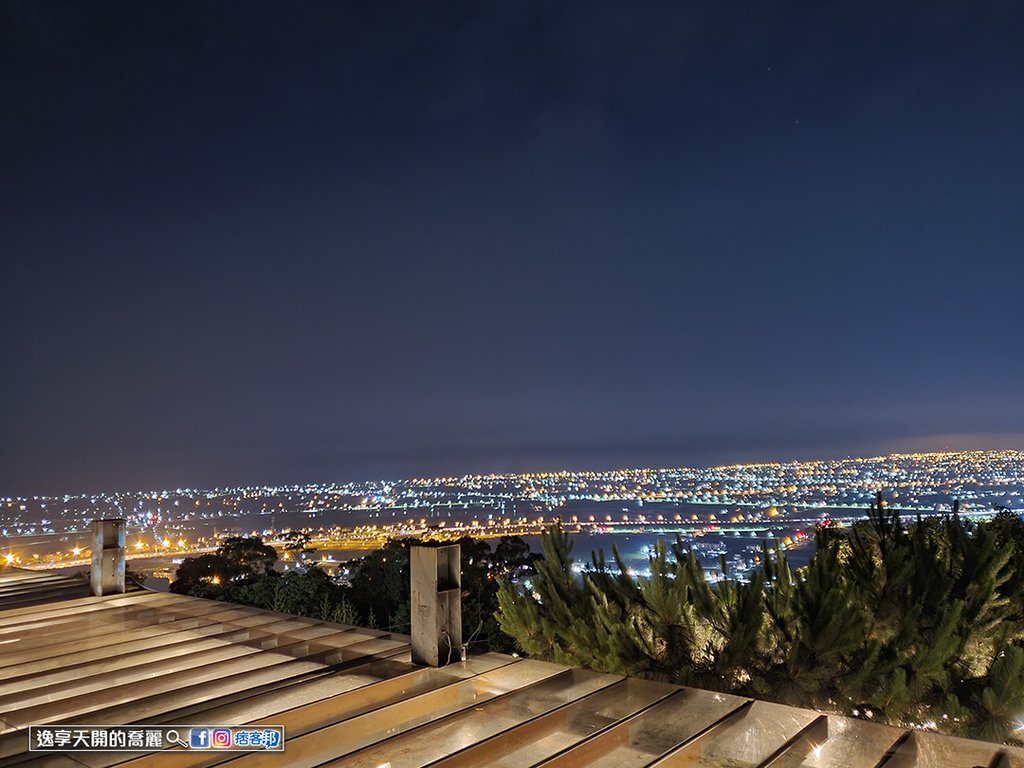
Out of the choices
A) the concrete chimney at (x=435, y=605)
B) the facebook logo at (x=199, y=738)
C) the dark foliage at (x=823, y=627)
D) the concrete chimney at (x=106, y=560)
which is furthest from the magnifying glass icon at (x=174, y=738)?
the concrete chimney at (x=106, y=560)

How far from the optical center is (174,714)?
3.00 meters

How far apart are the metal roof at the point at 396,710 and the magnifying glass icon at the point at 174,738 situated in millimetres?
109

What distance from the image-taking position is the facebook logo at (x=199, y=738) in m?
2.64

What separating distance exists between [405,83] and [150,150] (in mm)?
10022

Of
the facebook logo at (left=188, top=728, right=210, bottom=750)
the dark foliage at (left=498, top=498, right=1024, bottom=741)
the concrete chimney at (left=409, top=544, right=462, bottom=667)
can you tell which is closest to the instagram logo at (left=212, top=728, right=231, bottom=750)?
the facebook logo at (left=188, top=728, right=210, bottom=750)

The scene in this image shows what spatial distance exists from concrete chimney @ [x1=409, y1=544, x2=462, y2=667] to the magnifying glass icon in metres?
1.34

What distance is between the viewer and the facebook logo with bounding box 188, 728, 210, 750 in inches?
104

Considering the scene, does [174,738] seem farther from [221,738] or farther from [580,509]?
[580,509]

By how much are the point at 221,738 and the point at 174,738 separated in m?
0.20

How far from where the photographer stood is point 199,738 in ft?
8.88

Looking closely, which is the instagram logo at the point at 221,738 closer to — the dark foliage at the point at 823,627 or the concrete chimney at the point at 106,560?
the dark foliage at the point at 823,627

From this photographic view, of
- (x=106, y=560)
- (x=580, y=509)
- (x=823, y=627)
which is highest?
(x=106, y=560)

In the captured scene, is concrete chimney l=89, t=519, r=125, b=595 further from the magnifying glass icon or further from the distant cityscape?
the distant cityscape


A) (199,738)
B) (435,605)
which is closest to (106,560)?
(435,605)
